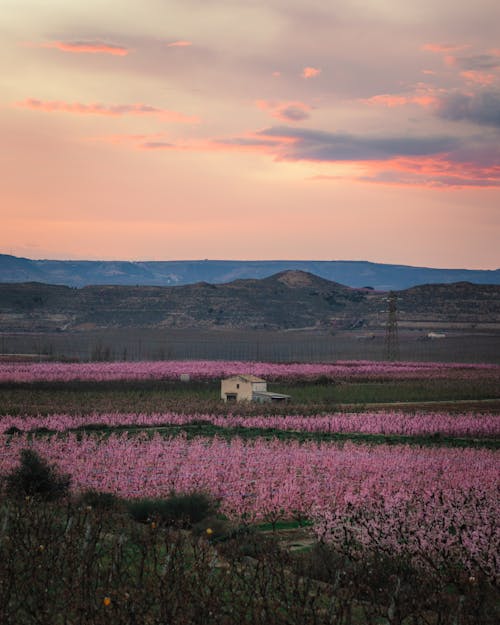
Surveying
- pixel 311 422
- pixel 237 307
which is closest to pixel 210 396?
pixel 311 422

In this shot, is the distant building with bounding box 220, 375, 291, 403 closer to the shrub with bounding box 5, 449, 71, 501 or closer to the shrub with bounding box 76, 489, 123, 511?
the shrub with bounding box 5, 449, 71, 501

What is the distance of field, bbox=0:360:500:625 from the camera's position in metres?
9.88

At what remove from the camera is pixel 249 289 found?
548 ft

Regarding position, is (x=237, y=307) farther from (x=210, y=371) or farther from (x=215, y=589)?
(x=215, y=589)

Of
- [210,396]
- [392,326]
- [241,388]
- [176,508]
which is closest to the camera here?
[176,508]

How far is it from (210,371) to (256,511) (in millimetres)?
43913

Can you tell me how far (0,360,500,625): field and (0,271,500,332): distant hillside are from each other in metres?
93.5

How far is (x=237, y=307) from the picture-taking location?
502 feet

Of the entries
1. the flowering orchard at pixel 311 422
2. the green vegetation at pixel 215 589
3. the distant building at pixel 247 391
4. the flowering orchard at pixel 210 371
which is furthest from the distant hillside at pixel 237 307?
the green vegetation at pixel 215 589

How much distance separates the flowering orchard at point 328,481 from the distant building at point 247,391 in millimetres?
15403

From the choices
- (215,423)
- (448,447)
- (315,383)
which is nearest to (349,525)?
(448,447)

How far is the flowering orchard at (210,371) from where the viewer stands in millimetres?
56406

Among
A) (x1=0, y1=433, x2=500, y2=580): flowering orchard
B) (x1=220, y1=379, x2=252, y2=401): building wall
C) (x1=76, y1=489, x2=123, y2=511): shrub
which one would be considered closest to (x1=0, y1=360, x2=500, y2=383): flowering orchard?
(x1=220, y1=379, x2=252, y2=401): building wall

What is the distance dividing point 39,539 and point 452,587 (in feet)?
19.4
